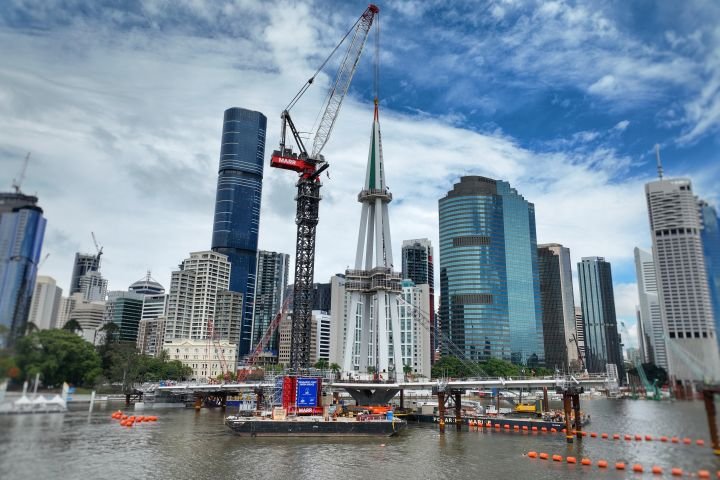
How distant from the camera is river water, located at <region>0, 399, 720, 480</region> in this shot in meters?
28.5

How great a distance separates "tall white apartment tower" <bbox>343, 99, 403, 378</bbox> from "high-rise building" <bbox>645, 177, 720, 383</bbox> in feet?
283

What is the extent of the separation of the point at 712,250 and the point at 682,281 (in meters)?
1.73

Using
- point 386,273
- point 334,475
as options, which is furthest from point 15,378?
point 386,273

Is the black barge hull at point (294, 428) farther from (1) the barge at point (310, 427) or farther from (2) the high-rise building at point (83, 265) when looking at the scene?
(2) the high-rise building at point (83, 265)

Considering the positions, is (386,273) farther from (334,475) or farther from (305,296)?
(334,475)

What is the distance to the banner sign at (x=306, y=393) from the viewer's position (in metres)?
75.2

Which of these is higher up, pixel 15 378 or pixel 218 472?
pixel 15 378

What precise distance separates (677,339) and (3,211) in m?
28.4

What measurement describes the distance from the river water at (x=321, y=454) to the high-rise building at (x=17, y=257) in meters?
4.50

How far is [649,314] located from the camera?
888 inches

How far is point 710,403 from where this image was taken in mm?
19422

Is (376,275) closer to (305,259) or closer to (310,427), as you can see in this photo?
(305,259)

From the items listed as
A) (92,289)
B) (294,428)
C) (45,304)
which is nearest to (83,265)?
(45,304)

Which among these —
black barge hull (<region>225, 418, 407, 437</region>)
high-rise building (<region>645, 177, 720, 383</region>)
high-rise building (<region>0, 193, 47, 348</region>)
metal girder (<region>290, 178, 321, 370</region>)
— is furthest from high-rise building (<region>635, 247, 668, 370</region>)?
metal girder (<region>290, 178, 321, 370</region>)
